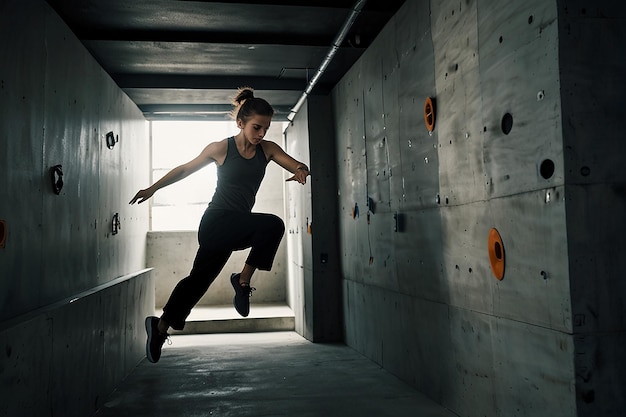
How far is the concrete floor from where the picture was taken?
379 centimetres

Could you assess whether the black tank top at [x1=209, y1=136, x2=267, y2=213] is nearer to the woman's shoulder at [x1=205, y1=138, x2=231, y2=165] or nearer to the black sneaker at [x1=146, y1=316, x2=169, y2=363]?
the woman's shoulder at [x1=205, y1=138, x2=231, y2=165]

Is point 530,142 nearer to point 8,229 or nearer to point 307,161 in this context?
point 8,229

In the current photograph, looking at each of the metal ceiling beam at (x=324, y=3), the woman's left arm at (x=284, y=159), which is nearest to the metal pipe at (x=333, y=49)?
the metal ceiling beam at (x=324, y=3)

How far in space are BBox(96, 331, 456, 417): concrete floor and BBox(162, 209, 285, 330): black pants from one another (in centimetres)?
84

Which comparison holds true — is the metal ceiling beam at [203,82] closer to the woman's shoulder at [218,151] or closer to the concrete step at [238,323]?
the woman's shoulder at [218,151]

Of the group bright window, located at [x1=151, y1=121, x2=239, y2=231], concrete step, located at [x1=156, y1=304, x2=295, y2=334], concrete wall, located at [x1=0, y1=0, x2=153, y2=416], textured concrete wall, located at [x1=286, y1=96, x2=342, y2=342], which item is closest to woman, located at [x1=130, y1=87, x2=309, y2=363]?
concrete wall, located at [x1=0, y1=0, x2=153, y2=416]

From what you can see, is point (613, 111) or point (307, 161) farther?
point (307, 161)

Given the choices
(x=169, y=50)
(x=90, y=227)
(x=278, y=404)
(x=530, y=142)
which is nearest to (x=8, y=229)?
(x=90, y=227)

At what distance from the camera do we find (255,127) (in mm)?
3453

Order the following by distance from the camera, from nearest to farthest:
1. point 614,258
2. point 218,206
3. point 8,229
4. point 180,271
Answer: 1. point 614,258
2. point 8,229
3. point 218,206
4. point 180,271

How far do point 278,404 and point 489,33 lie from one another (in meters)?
2.80

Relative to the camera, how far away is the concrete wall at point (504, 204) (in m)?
2.27

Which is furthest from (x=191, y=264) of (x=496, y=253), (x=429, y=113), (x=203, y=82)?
(x=496, y=253)

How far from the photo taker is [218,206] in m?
3.54
